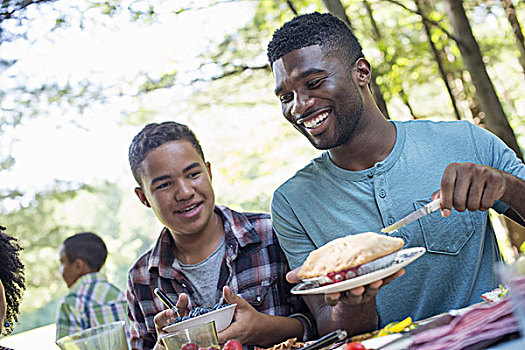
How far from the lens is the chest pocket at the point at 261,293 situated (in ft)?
7.69

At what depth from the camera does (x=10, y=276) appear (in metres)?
2.37

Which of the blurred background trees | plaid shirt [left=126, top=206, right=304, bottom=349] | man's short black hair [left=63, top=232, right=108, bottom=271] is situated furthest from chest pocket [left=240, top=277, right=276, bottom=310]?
man's short black hair [left=63, top=232, right=108, bottom=271]

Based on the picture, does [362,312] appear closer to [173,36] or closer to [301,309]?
[301,309]

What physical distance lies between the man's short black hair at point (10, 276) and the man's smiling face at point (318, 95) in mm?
1379

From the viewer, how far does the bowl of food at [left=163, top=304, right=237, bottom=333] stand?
5.31 feet

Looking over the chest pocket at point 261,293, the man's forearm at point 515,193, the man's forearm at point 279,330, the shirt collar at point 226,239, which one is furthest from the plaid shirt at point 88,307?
the man's forearm at point 515,193

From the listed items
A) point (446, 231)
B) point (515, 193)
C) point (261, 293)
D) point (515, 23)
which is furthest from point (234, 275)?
point (515, 23)

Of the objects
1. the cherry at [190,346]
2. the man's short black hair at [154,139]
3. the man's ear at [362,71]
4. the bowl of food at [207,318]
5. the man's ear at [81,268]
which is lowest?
the cherry at [190,346]

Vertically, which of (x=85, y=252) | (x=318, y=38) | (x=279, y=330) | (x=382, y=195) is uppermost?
(x=318, y=38)

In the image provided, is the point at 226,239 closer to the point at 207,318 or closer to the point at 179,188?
the point at 179,188

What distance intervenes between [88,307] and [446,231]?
3352mm

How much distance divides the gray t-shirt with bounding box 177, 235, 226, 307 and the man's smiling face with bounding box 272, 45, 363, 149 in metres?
0.80

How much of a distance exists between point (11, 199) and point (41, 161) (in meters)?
1.48

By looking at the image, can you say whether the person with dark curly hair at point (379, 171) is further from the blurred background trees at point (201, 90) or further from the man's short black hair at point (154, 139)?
the blurred background trees at point (201, 90)
